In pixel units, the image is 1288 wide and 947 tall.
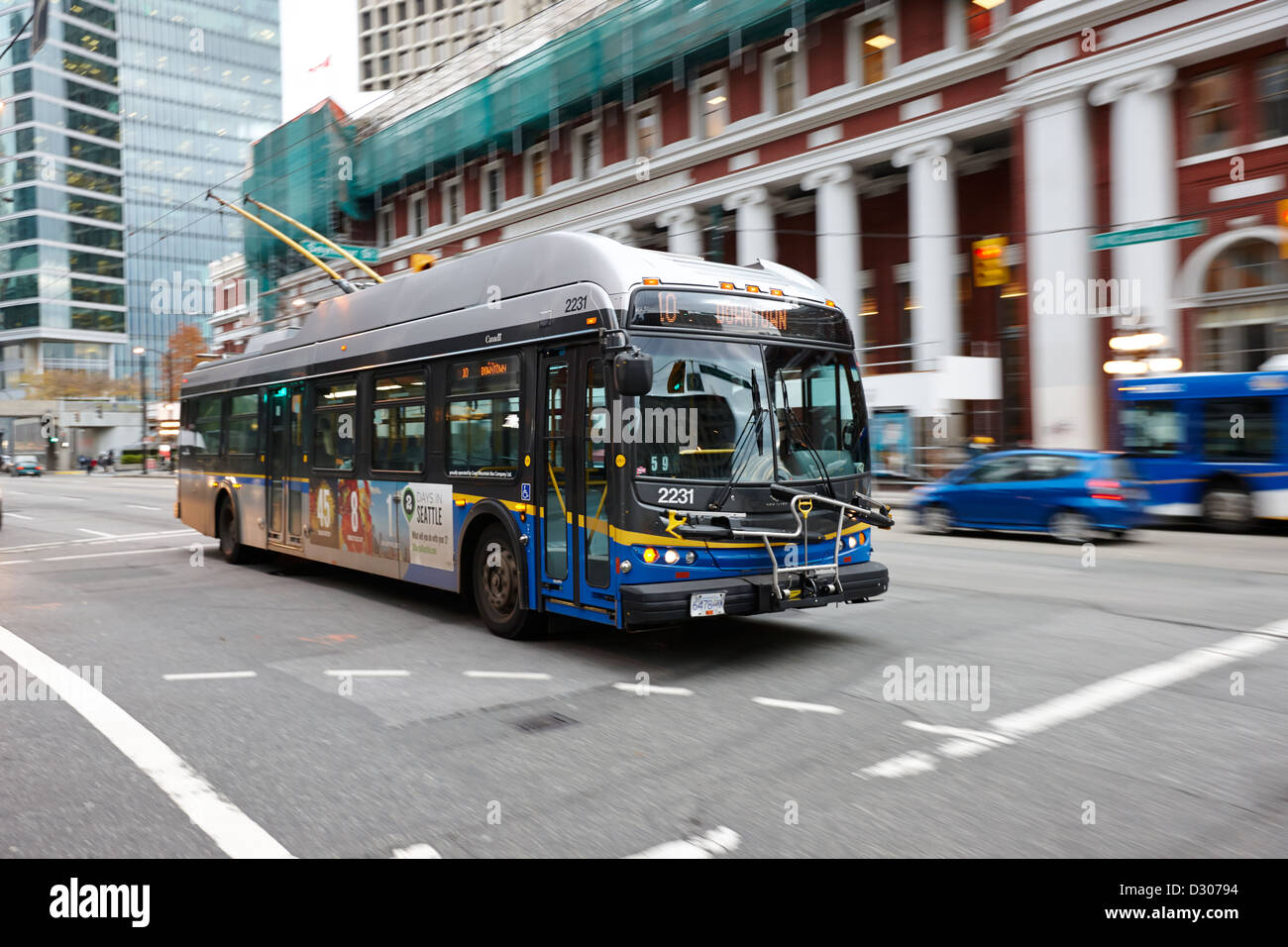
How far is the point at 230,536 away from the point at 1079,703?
39.4 ft

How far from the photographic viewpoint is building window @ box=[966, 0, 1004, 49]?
27547 mm

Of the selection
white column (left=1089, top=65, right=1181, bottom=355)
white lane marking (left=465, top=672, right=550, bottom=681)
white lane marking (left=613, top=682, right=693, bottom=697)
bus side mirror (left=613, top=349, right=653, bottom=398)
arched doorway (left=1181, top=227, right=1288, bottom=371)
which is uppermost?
white column (left=1089, top=65, right=1181, bottom=355)

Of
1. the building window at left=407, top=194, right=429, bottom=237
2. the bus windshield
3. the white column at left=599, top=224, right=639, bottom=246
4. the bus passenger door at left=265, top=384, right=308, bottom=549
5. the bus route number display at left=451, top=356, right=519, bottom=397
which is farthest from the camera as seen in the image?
the building window at left=407, top=194, right=429, bottom=237

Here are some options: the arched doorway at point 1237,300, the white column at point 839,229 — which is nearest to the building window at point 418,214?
the white column at point 839,229

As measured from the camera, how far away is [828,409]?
799 cm

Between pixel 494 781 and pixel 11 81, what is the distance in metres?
128

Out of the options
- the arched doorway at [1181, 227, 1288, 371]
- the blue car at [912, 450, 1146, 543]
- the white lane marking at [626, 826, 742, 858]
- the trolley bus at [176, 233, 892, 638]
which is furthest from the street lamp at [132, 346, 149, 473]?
the white lane marking at [626, 826, 742, 858]

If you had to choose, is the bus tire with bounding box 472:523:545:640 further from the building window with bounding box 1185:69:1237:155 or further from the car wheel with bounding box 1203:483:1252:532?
the building window with bounding box 1185:69:1237:155

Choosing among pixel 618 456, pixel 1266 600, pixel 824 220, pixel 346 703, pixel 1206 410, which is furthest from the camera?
pixel 824 220

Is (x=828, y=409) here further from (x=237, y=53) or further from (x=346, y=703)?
(x=237, y=53)

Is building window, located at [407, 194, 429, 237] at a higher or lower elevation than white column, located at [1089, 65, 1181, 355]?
higher

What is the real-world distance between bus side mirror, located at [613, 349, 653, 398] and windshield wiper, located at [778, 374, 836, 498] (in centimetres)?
132

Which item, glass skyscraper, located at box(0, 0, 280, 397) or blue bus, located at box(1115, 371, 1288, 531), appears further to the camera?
glass skyscraper, located at box(0, 0, 280, 397)
